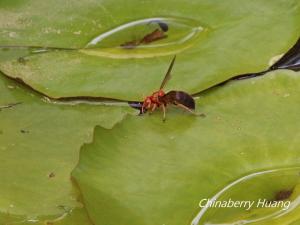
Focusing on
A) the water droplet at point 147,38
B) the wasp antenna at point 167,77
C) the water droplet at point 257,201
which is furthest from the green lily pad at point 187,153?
the water droplet at point 147,38

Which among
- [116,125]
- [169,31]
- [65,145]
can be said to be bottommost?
[65,145]

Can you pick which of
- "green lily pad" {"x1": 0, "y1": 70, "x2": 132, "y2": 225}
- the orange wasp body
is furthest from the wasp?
"green lily pad" {"x1": 0, "y1": 70, "x2": 132, "y2": 225}

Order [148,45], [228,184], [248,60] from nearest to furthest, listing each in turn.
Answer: [228,184] < [248,60] < [148,45]

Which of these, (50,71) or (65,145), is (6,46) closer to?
(50,71)

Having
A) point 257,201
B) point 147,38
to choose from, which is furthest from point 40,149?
point 257,201

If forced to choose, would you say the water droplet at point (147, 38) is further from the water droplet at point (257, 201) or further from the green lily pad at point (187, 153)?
the water droplet at point (257, 201)

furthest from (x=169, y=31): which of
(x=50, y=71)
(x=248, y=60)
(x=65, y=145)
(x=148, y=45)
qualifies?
(x=65, y=145)
